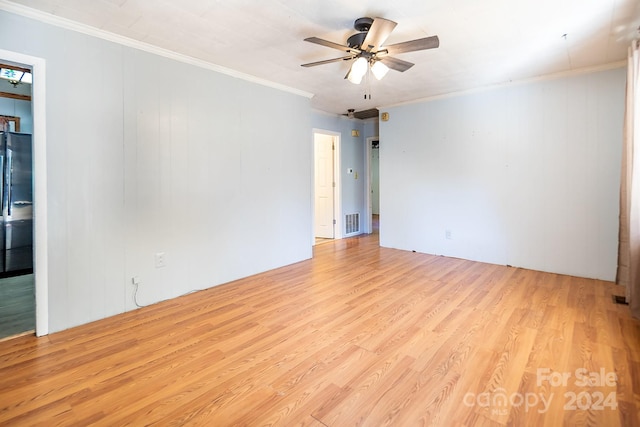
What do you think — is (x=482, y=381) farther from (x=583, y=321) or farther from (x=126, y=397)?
(x=126, y=397)

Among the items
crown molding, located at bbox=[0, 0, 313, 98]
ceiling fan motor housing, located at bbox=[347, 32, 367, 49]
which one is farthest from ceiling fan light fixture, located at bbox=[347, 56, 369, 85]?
crown molding, located at bbox=[0, 0, 313, 98]

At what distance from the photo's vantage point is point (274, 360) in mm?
2055

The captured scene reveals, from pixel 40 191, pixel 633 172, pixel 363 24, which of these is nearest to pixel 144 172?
pixel 40 191

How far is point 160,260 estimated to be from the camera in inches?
119

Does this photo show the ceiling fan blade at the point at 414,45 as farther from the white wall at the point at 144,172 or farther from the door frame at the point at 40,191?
the door frame at the point at 40,191

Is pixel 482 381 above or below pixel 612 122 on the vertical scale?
below

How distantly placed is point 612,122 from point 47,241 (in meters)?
5.69

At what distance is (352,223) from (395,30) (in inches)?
174

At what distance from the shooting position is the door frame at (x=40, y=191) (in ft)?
7.61

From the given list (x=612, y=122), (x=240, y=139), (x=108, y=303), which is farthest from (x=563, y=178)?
(x=108, y=303)

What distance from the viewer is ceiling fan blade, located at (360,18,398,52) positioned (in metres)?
2.15

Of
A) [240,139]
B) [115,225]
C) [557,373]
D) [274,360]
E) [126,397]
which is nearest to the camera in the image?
A: [126,397]

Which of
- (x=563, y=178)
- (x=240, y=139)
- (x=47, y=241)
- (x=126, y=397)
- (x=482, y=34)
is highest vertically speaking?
(x=482, y=34)

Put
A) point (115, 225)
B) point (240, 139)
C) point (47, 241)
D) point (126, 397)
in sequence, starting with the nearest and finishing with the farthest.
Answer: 1. point (126, 397)
2. point (47, 241)
3. point (115, 225)
4. point (240, 139)
